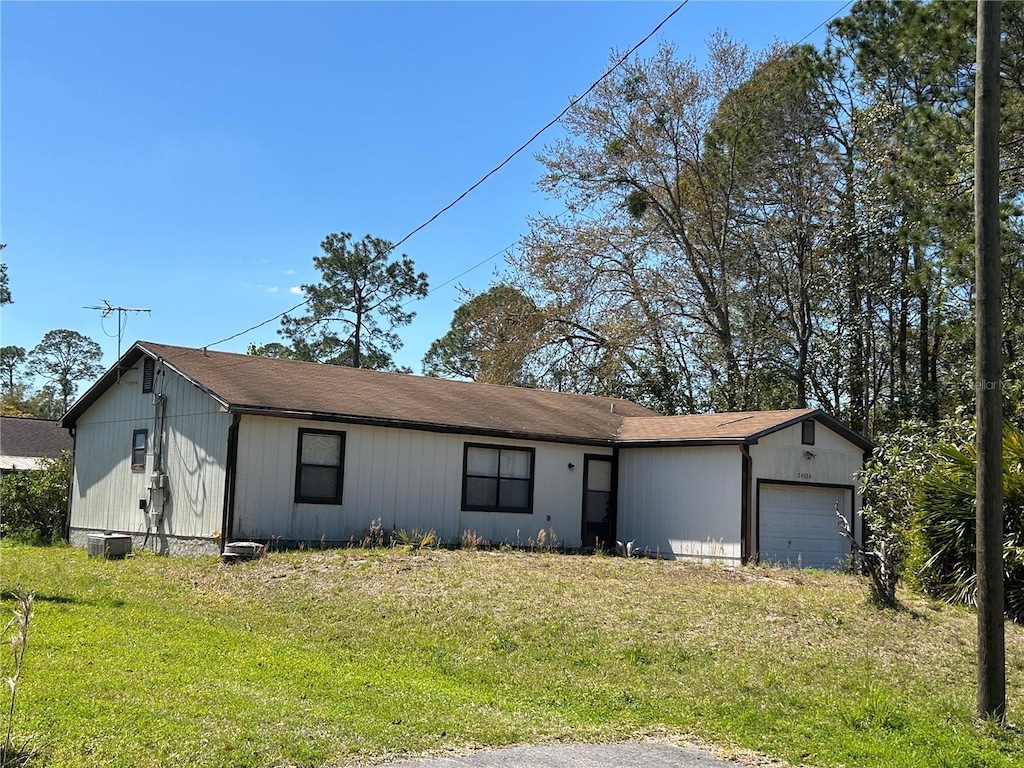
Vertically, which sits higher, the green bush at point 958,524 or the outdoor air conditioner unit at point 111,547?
the green bush at point 958,524

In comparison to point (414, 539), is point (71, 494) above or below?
above

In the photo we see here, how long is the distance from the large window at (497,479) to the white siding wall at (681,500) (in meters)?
2.36

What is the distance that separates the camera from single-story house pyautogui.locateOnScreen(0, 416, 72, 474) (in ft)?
122

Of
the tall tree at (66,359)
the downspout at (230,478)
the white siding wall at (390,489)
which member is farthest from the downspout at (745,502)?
the tall tree at (66,359)

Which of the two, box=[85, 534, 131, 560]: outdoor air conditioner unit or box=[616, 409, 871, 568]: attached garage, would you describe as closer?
box=[85, 534, 131, 560]: outdoor air conditioner unit

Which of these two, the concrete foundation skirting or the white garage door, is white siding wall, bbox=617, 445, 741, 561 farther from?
the concrete foundation skirting

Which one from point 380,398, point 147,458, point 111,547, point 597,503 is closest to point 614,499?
point 597,503

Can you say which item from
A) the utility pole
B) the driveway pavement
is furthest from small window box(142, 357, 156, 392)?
the utility pole

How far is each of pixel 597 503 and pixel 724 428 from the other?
3614 mm

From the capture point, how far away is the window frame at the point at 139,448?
20484mm

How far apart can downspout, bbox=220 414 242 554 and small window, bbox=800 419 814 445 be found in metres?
11.1

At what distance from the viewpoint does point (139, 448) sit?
20.8 metres

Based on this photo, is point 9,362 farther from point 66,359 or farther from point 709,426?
point 709,426

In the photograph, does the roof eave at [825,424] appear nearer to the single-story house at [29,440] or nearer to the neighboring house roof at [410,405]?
the neighboring house roof at [410,405]
